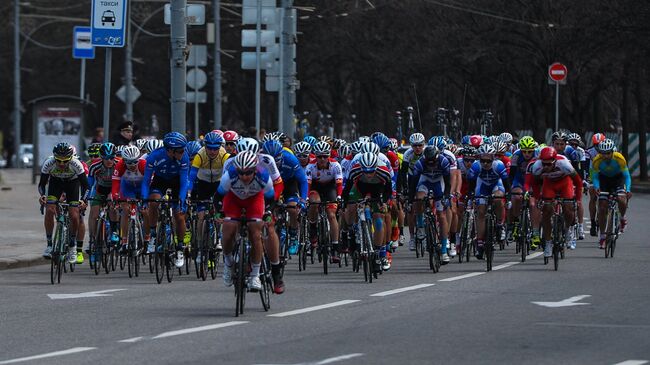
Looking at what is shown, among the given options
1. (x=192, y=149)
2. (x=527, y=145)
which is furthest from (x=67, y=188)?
(x=527, y=145)

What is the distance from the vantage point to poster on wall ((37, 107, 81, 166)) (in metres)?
45.2

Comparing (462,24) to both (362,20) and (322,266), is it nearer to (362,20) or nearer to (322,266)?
(362,20)

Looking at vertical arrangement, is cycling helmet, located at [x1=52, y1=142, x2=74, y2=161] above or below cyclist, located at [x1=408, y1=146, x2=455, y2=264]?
above

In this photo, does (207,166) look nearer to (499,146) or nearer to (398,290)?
(398,290)

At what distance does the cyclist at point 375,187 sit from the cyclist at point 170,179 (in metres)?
1.94

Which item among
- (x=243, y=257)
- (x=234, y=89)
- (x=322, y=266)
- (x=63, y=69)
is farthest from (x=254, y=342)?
(x=63, y=69)

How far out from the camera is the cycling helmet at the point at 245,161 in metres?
15.6

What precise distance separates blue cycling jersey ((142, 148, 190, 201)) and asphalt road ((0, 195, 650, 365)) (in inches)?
47.4

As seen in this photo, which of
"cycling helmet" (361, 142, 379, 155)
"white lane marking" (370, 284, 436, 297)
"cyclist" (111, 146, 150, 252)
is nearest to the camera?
"white lane marking" (370, 284, 436, 297)

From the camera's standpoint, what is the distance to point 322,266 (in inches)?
899

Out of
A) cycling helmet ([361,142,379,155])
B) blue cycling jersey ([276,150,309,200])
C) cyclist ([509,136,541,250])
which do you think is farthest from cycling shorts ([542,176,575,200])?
blue cycling jersey ([276,150,309,200])

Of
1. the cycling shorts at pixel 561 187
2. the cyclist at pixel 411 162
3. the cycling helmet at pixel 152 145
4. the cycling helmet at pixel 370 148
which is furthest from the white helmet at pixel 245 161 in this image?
the cyclist at pixel 411 162

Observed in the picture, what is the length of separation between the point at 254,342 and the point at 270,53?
107 feet

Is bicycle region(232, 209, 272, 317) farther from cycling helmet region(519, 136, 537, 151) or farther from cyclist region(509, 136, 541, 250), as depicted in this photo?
cycling helmet region(519, 136, 537, 151)
